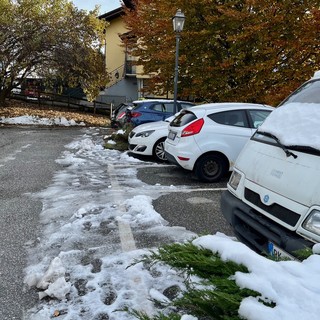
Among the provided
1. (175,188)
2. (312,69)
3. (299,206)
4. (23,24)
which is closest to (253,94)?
(312,69)

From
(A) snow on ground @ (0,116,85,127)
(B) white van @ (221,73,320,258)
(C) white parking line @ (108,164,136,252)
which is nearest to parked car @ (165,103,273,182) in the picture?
(C) white parking line @ (108,164,136,252)

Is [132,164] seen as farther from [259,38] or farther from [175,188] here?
[259,38]

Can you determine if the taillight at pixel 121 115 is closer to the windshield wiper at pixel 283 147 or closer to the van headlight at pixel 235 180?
the van headlight at pixel 235 180

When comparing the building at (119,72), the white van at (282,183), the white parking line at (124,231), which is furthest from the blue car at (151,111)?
the building at (119,72)

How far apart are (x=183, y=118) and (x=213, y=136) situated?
774 millimetres

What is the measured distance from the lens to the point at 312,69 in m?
11.1

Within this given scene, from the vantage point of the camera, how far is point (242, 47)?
38.6ft

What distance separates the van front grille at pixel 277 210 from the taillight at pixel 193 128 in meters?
3.65

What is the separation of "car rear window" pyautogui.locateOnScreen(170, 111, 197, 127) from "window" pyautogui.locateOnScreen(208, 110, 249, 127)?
0.35 m

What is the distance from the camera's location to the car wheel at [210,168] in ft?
22.6

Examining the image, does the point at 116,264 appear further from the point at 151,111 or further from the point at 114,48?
the point at 114,48

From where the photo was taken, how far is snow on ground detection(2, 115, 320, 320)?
1.50 metres

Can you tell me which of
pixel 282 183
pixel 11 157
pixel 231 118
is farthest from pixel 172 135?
pixel 11 157

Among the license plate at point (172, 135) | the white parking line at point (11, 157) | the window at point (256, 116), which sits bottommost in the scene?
the white parking line at point (11, 157)
